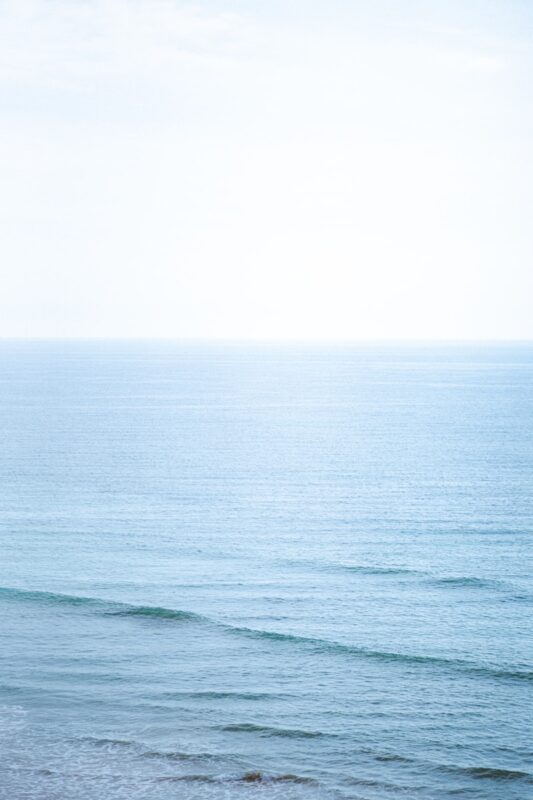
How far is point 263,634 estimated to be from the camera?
171 ft

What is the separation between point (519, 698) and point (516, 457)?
71501 mm

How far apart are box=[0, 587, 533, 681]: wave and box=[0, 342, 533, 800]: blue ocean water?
161 mm

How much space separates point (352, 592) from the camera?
59969 millimetres

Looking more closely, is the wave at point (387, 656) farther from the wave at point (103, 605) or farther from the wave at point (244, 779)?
the wave at point (244, 779)

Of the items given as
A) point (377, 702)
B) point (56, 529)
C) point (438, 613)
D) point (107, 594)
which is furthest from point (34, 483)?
point (377, 702)

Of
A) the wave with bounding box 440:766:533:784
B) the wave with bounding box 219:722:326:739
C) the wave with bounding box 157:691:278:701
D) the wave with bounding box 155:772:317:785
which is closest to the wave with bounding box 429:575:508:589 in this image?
the wave with bounding box 157:691:278:701

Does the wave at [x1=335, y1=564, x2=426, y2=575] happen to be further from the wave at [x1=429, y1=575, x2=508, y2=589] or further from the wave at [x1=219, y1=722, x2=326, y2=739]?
the wave at [x1=219, y1=722, x2=326, y2=739]

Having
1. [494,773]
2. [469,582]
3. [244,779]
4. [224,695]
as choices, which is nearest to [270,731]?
[224,695]

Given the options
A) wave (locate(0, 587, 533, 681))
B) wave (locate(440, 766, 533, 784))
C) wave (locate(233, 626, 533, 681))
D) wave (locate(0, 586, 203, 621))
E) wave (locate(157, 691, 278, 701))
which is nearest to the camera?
wave (locate(440, 766, 533, 784))

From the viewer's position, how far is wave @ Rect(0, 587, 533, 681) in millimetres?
47969

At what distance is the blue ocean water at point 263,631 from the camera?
3875 cm

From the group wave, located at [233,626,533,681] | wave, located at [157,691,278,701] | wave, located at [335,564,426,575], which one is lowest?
wave, located at [157,691,278,701]

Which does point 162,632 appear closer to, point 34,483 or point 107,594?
point 107,594

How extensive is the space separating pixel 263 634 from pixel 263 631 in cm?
47
